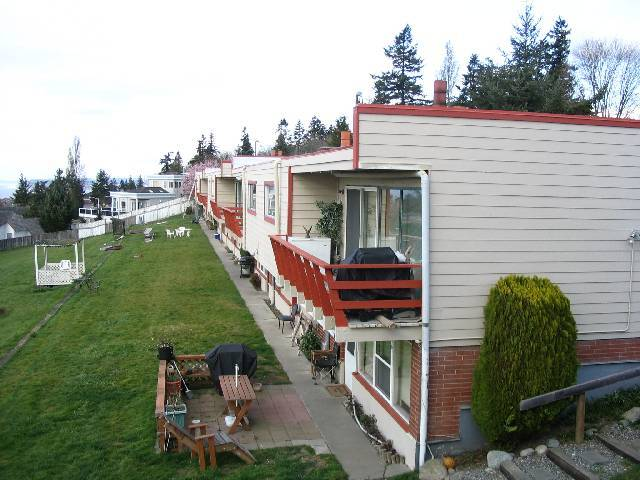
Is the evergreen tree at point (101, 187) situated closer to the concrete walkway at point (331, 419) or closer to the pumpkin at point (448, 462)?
the concrete walkway at point (331, 419)

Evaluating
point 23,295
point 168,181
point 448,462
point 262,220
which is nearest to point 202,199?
point 23,295

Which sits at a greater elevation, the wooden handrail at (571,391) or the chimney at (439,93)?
the chimney at (439,93)

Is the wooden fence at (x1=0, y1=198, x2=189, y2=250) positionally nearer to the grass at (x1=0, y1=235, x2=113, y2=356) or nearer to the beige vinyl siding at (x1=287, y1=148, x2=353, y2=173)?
the grass at (x1=0, y1=235, x2=113, y2=356)

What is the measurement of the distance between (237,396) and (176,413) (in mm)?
1163

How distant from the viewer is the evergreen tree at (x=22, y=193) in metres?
93.2

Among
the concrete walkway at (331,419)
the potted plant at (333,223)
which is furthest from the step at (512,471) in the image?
the potted plant at (333,223)

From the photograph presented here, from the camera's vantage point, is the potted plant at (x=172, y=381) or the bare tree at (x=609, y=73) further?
the bare tree at (x=609, y=73)

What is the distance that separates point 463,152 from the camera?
8758mm

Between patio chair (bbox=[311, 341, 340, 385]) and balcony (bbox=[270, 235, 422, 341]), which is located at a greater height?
balcony (bbox=[270, 235, 422, 341])

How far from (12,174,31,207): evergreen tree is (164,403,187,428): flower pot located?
9204 centimetres

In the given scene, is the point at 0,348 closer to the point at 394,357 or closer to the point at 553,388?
the point at 394,357

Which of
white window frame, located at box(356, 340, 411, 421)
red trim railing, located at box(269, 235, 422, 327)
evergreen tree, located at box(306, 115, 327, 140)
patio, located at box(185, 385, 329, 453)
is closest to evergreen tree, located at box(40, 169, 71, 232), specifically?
evergreen tree, located at box(306, 115, 327, 140)

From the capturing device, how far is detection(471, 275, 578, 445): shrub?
8.22 m

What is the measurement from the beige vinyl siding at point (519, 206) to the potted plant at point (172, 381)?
593 centimetres
